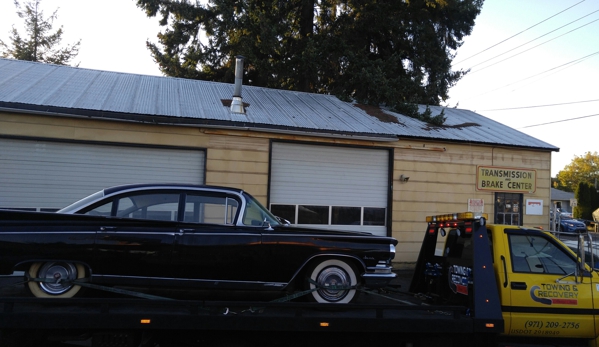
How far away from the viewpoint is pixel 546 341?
17.5 feet

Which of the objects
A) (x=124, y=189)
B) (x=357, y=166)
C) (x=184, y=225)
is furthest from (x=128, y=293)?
(x=357, y=166)

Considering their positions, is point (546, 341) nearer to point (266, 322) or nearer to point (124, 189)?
point (266, 322)

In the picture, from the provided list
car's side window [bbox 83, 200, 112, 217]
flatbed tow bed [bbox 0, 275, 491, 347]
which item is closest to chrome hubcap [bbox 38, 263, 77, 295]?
flatbed tow bed [bbox 0, 275, 491, 347]

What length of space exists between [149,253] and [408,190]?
8.82 m

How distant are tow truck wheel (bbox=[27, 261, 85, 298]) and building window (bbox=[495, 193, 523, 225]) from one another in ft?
38.6

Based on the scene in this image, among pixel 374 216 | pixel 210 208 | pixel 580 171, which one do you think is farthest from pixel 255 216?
pixel 580 171

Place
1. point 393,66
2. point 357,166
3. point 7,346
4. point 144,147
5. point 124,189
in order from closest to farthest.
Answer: point 7,346, point 124,189, point 144,147, point 357,166, point 393,66

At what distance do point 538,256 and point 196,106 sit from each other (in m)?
8.90

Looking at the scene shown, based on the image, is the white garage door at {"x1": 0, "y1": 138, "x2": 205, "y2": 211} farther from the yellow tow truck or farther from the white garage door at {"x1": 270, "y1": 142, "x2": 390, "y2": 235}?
the yellow tow truck

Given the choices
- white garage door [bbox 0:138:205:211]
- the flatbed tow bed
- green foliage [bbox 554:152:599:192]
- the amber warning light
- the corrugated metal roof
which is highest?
green foliage [bbox 554:152:599:192]

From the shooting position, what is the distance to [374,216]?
1248 centimetres

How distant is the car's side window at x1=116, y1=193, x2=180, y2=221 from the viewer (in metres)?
5.41

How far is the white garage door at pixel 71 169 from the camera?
9922mm

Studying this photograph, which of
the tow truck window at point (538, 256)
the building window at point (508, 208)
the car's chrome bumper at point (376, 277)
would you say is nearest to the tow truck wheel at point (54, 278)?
the car's chrome bumper at point (376, 277)
